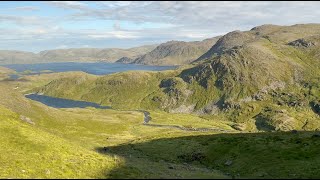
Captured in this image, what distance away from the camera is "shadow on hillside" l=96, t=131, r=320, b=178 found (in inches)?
1970

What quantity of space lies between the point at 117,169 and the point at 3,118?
138 feet

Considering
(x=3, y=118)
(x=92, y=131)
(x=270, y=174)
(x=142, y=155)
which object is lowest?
(x=92, y=131)

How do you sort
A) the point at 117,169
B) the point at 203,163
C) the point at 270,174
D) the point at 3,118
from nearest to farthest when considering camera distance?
the point at 117,169 < the point at 270,174 < the point at 203,163 < the point at 3,118

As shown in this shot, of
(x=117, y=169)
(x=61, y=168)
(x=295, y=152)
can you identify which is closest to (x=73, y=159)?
(x=61, y=168)

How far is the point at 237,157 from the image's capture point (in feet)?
217

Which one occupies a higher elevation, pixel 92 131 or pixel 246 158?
pixel 246 158

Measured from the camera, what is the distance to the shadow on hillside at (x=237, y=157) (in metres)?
50.0

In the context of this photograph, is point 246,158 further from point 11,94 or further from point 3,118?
point 11,94

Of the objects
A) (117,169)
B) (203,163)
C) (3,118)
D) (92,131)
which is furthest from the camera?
(92,131)

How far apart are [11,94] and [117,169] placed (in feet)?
355

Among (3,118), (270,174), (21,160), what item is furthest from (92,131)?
(270,174)

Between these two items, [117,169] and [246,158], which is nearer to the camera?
[117,169]

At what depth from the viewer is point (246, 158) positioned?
63.7 m

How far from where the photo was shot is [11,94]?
138 metres
